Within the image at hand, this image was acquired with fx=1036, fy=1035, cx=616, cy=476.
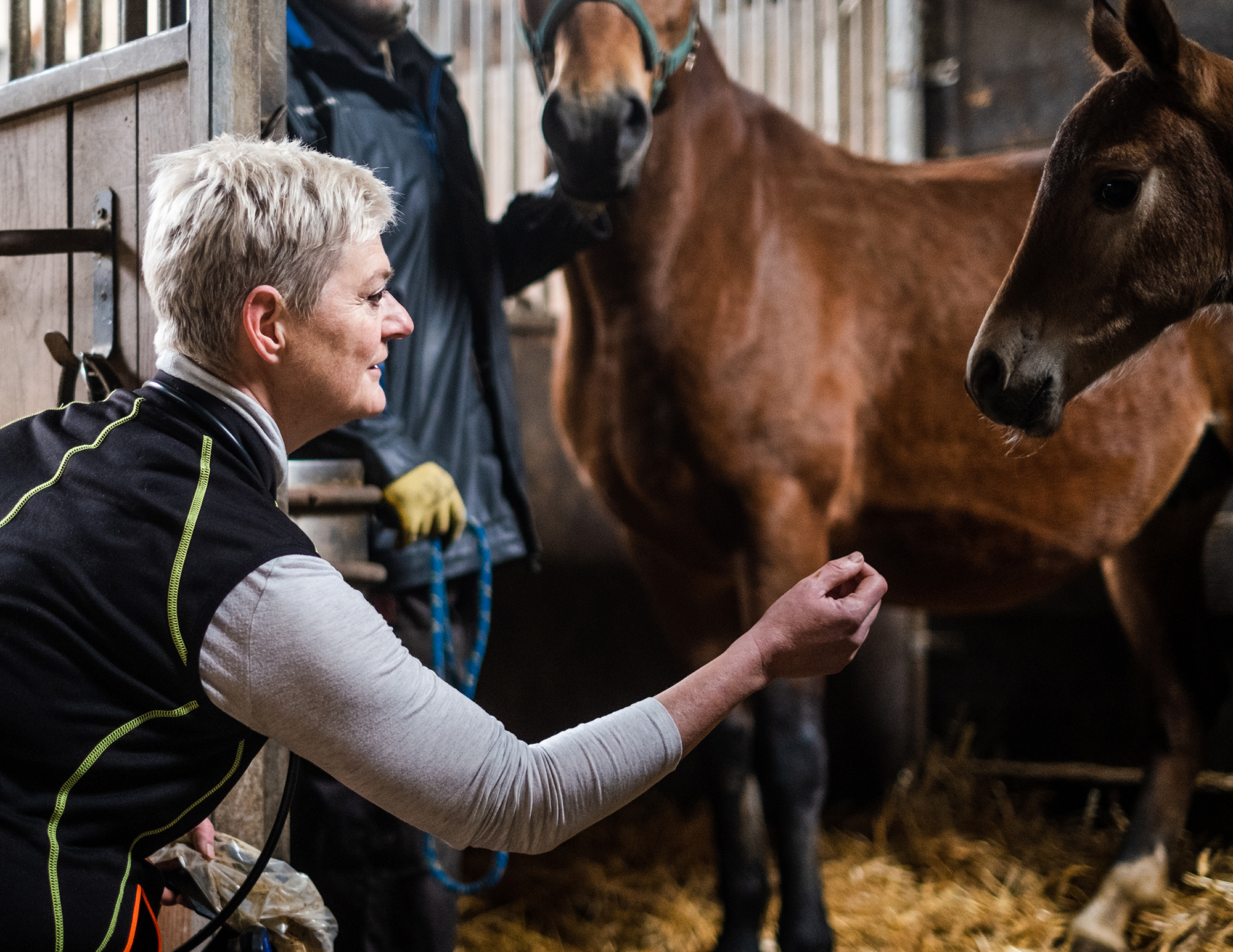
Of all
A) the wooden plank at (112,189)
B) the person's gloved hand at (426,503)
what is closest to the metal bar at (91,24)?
the wooden plank at (112,189)

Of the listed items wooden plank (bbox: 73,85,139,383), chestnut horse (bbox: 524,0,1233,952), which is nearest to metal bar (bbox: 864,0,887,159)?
chestnut horse (bbox: 524,0,1233,952)

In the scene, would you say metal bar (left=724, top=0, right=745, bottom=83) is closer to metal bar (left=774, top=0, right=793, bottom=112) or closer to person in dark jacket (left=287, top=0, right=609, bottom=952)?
metal bar (left=774, top=0, right=793, bottom=112)

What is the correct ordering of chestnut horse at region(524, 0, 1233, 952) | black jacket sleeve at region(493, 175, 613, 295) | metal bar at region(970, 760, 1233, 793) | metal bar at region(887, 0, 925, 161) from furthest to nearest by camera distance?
metal bar at region(887, 0, 925, 161) < metal bar at region(970, 760, 1233, 793) < black jacket sleeve at region(493, 175, 613, 295) < chestnut horse at region(524, 0, 1233, 952)

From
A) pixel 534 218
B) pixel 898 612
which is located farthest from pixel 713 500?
pixel 898 612

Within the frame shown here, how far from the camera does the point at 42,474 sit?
2.12 ft

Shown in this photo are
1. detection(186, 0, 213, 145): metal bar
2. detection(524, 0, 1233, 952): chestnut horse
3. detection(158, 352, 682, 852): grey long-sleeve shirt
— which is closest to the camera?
detection(158, 352, 682, 852): grey long-sleeve shirt

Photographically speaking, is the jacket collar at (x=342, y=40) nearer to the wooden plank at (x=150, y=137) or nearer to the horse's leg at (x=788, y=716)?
the wooden plank at (x=150, y=137)

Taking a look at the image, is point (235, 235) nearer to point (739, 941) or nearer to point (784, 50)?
point (739, 941)

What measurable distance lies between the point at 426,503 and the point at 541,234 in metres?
0.40

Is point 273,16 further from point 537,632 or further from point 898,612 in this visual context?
point 898,612

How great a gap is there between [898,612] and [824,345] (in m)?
0.74

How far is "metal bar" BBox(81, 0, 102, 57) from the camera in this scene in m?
1.17

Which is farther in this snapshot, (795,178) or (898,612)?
(898,612)

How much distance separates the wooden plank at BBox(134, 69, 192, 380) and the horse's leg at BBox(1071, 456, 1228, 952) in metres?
1.20
